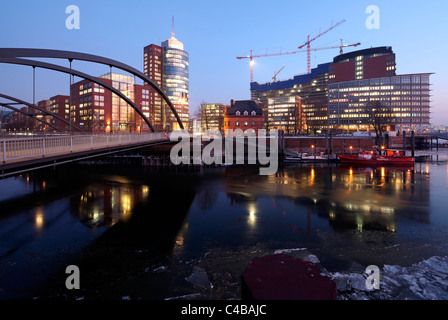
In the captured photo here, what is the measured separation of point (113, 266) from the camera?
10570 mm

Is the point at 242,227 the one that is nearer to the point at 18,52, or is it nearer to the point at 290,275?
the point at 290,275

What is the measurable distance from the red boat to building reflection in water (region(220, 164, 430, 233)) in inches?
324

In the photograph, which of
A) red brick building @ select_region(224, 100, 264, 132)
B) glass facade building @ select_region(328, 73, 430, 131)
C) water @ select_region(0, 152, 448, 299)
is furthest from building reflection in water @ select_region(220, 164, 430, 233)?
glass facade building @ select_region(328, 73, 430, 131)

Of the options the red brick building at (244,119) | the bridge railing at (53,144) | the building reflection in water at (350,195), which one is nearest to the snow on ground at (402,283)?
the building reflection in water at (350,195)

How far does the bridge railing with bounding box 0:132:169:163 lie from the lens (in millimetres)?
13664

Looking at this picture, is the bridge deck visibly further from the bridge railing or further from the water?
the water

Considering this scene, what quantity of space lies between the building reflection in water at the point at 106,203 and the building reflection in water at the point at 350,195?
26.7 ft

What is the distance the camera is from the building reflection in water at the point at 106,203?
17234 mm

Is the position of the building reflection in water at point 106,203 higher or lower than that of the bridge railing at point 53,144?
lower

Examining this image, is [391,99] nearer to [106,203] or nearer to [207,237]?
[106,203]

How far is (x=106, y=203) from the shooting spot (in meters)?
21.4

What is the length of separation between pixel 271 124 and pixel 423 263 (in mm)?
182113

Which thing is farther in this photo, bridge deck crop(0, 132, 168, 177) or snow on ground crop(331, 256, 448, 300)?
bridge deck crop(0, 132, 168, 177)

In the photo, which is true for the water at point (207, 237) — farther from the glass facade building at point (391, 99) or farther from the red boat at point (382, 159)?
the glass facade building at point (391, 99)
